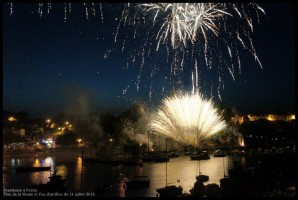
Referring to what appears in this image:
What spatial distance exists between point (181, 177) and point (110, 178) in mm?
5138

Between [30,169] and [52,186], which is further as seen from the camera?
[30,169]

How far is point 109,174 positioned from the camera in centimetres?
2681

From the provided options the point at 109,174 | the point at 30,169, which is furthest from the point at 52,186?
the point at 30,169

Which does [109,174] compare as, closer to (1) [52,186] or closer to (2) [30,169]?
(2) [30,169]

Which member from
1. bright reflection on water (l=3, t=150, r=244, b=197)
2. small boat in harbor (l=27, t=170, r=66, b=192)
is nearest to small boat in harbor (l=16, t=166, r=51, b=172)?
bright reflection on water (l=3, t=150, r=244, b=197)

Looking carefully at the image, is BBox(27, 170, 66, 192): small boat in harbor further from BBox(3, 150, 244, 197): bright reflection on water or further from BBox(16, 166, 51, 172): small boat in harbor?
BBox(16, 166, 51, 172): small boat in harbor

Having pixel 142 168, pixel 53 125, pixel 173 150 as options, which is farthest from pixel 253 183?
pixel 53 125

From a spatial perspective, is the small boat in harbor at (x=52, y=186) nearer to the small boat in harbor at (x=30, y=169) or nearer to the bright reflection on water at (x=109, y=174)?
the bright reflection on water at (x=109, y=174)

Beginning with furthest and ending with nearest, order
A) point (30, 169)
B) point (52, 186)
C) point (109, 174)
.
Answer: point (30, 169)
point (109, 174)
point (52, 186)

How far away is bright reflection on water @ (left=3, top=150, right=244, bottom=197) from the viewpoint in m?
21.2

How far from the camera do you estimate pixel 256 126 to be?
45781mm

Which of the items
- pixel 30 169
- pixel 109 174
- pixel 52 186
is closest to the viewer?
pixel 52 186

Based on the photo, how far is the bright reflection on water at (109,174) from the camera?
21158mm

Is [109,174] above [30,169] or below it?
below
